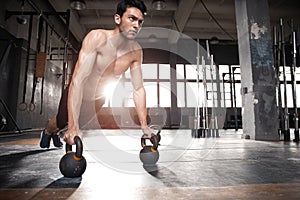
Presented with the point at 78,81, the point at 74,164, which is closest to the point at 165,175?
the point at 74,164

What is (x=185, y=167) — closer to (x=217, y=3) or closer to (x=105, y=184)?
(x=105, y=184)

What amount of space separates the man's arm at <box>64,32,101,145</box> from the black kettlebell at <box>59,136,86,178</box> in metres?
0.07

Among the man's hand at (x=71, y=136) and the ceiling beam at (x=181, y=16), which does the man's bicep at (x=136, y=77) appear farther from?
the ceiling beam at (x=181, y=16)

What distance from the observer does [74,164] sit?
1.11m

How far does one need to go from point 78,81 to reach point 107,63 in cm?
30

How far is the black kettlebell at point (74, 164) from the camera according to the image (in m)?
1.09

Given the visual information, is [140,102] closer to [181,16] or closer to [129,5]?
[129,5]

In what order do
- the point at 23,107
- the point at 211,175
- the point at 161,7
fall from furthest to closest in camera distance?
the point at 161,7 < the point at 23,107 < the point at 211,175

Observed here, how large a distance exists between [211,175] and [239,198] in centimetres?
37

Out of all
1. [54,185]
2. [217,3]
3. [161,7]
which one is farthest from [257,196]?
[217,3]

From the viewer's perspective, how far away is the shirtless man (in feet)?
4.11

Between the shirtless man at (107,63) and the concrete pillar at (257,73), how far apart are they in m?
2.69

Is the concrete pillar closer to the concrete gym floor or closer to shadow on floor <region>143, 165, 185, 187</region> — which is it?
the concrete gym floor

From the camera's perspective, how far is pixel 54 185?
3.25ft
